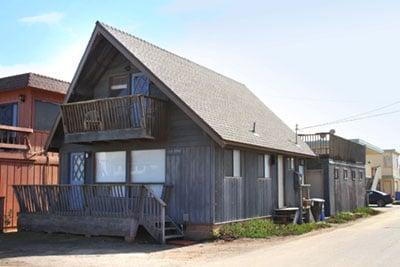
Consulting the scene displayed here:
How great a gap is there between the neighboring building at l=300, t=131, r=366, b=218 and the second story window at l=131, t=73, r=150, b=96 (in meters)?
11.9

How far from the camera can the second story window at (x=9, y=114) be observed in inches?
947

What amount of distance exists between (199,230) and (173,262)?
16.2 ft

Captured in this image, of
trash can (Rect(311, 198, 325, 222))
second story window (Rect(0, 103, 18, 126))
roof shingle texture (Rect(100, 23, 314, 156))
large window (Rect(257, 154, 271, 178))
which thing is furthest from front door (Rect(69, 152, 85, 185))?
trash can (Rect(311, 198, 325, 222))

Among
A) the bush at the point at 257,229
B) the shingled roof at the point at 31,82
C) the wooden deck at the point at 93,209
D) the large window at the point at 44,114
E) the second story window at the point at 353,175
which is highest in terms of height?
the shingled roof at the point at 31,82

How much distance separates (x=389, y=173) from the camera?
61.7 metres

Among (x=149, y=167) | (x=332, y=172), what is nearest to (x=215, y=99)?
(x=149, y=167)

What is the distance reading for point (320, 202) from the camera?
24906 millimetres

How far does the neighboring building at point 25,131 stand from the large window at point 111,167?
362cm

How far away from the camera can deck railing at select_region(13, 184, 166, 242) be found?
1683 centimetres

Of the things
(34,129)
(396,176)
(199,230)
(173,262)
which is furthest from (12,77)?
(396,176)

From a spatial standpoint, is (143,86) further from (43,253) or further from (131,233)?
(43,253)

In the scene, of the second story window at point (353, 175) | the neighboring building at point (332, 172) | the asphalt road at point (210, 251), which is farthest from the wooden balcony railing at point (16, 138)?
the second story window at point (353, 175)

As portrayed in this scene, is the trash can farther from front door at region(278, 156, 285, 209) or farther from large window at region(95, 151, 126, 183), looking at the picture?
large window at region(95, 151, 126, 183)

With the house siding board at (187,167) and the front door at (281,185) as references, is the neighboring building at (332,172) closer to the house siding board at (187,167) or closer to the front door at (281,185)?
the front door at (281,185)
